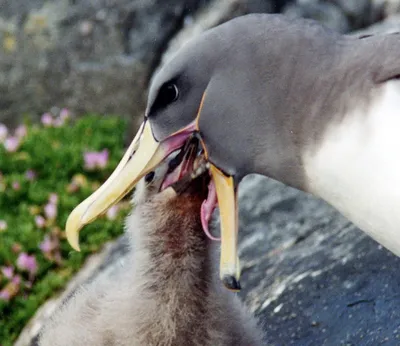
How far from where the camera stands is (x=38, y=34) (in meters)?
6.52

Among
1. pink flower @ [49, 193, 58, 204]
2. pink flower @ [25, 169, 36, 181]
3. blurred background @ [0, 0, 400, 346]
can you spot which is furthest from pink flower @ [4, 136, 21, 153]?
pink flower @ [49, 193, 58, 204]

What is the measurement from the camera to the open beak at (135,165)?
2.49m

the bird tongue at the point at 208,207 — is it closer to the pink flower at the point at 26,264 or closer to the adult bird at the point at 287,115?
the adult bird at the point at 287,115

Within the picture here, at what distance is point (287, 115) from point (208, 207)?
452mm

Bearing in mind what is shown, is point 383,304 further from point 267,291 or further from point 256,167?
point 256,167

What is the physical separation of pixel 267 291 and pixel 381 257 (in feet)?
1.49

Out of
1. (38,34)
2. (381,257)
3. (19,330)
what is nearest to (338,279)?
(381,257)

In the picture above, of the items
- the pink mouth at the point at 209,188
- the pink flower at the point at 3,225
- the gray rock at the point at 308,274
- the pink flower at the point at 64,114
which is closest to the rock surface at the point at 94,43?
the pink flower at the point at 64,114

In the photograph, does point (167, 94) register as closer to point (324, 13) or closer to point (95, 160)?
point (95, 160)

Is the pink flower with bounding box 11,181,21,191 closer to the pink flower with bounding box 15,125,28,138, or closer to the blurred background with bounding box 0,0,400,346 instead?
the blurred background with bounding box 0,0,400,346

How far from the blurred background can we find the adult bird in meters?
0.82

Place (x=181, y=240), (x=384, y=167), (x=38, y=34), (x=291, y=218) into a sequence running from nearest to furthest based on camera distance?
(x=384, y=167) → (x=181, y=240) → (x=291, y=218) → (x=38, y=34)

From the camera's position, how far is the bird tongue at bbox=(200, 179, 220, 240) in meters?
2.62

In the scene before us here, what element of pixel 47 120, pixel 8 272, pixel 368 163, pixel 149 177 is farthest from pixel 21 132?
pixel 368 163
